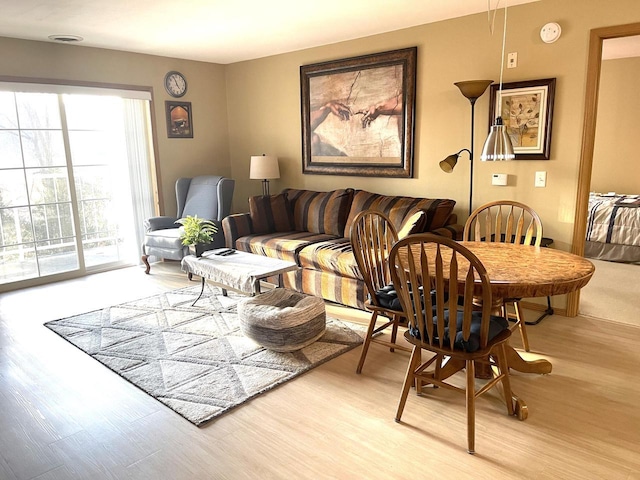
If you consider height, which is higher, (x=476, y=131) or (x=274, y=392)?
(x=476, y=131)

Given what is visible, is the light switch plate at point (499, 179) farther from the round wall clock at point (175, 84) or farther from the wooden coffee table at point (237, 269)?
the round wall clock at point (175, 84)

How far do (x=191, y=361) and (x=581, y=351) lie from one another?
247 cm

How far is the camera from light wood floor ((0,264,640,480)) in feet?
6.48

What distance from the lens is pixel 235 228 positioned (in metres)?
4.73

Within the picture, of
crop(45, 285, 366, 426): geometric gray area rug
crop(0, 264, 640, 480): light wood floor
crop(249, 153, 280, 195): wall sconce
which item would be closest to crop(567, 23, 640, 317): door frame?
crop(0, 264, 640, 480): light wood floor

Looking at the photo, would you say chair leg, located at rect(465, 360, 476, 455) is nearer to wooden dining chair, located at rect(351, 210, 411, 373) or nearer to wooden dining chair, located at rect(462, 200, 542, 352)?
wooden dining chair, located at rect(351, 210, 411, 373)

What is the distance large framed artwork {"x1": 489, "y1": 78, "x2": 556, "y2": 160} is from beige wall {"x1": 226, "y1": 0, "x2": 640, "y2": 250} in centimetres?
5

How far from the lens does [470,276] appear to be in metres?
1.92

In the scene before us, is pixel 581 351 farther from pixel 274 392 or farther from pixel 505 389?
pixel 274 392

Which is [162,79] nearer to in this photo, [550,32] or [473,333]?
[550,32]

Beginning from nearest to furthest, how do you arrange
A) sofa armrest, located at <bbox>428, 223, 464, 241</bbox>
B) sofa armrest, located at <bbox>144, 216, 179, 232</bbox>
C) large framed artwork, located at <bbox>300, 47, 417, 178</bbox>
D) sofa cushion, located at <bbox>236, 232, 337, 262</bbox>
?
sofa armrest, located at <bbox>428, 223, 464, 241</bbox>
sofa cushion, located at <bbox>236, 232, 337, 262</bbox>
large framed artwork, located at <bbox>300, 47, 417, 178</bbox>
sofa armrest, located at <bbox>144, 216, 179, 232</bbox>

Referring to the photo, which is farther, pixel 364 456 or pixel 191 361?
pixel 191 361

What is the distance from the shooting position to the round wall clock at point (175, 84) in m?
5.46

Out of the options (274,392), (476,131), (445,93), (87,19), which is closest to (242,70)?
(87,19)
